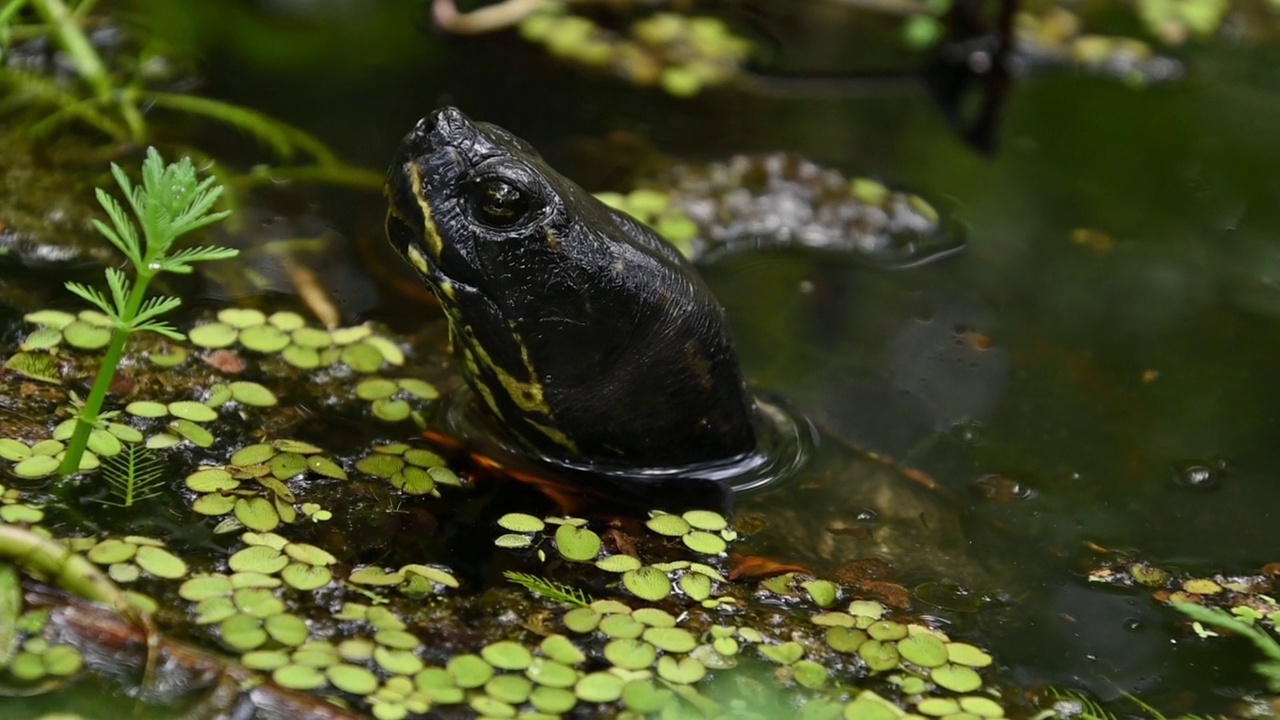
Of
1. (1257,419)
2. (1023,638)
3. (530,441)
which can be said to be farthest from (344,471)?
(1257,419)

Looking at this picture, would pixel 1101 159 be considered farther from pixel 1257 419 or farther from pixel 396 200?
pixel 396 200

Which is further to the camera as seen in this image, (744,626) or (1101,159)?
(1101,159)

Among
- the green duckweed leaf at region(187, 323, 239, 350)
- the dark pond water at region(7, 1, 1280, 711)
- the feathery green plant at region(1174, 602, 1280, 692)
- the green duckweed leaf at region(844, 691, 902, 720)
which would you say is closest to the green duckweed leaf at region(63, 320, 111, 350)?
the green duckweed leaf at region(187, 323, 239, 350)

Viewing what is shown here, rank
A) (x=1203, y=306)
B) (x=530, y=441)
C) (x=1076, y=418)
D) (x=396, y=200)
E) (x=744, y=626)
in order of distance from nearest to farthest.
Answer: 1. (x=744, y=626)
2. (x=396, y=200)
3. (x=530, y=441)
4. (x=1076, y=418)
5. (x=1203, y=306)

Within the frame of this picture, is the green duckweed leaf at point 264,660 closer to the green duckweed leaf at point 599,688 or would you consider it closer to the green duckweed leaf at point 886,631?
the green duckweed leaf at point 599,688

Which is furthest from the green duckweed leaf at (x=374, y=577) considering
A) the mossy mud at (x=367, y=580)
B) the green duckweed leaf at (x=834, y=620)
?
the green duckweed leaf at (x=834, y=620)

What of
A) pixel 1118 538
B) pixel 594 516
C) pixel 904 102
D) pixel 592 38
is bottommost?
pixel 1118 538
